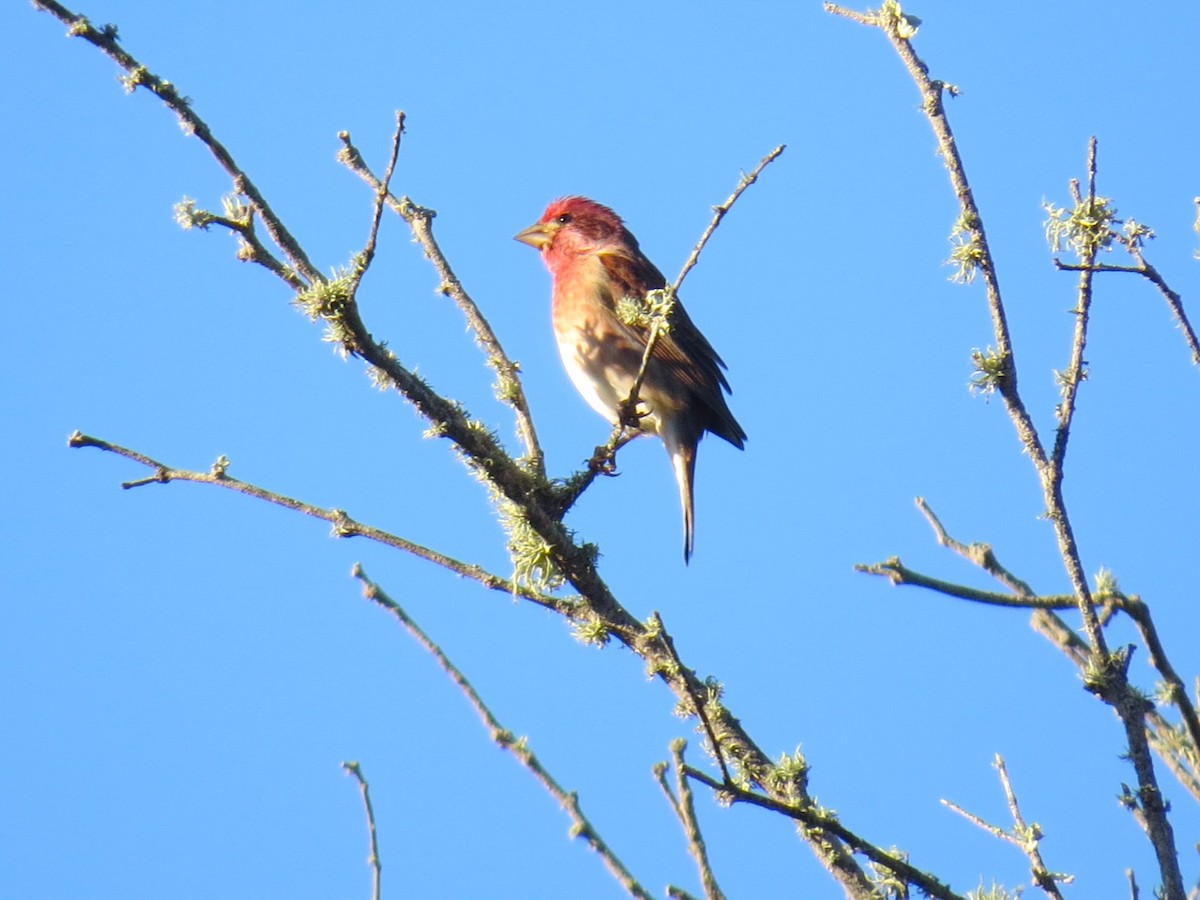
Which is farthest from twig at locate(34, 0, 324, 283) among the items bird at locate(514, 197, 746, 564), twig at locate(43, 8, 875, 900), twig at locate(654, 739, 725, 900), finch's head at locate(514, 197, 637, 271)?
finch's head at locate(514, 197, 637, 271)

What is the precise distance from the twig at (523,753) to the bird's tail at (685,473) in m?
3.86

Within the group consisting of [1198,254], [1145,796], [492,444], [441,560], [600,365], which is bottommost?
[1145,796]

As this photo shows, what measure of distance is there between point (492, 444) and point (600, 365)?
12.3ft

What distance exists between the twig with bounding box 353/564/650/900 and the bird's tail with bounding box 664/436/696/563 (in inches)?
152

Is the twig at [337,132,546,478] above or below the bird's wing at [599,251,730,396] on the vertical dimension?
below

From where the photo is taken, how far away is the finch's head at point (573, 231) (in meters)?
8.25

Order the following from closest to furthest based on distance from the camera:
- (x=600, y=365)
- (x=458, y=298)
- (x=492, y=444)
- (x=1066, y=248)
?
1. (x=1066, y=248)
2. (x=492, y=444)
3. (x=458, y=298)
4. (x=600, y=365)

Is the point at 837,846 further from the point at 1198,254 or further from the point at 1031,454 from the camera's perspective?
the point at 1198,254

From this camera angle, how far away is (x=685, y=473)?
→ 7211mm

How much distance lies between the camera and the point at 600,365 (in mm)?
7469

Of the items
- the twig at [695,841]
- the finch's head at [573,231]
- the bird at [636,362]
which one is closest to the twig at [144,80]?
the twig at [695,841]

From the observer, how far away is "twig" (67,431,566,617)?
3500 mm

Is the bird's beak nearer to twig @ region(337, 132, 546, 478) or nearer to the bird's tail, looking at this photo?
the bird's tail

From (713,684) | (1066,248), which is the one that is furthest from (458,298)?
(1066,248)
